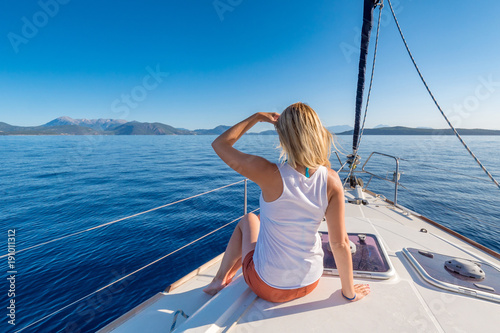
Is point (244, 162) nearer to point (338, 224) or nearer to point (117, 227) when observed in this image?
point (338, 224)

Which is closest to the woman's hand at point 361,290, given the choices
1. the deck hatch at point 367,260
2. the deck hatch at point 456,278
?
the deck hatch at point 367,260

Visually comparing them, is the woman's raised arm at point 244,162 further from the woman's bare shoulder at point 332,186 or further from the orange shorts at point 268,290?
the orange shorts at point 268,290

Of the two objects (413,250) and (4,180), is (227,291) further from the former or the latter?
(4,180)

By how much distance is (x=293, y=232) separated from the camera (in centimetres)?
103

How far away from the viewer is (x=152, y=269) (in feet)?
13.5

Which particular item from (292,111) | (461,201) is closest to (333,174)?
(292,111)

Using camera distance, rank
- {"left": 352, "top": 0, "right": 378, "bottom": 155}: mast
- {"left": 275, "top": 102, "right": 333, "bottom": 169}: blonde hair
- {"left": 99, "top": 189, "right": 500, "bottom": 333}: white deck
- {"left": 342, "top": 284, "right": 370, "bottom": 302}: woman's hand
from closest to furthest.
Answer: {"left": 275, "top": 102, "right": 333, "bottom": 169}: blonde hair → {"left": 99, "top": 189, "right": 500, "bottom": 333}: white deck → {"left": 342, "top": 284, "right": 370, "bottom": 302}: woman's hand → {"left": 352, "top": 0, "right": 378, "bottom": 155}: mast

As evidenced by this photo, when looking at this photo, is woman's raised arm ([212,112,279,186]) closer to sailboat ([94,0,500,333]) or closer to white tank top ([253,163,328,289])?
white tank top ([253,163,328,289])

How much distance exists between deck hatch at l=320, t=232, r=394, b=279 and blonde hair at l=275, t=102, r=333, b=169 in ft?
3.12

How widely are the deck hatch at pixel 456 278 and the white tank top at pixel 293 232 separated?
896 mm

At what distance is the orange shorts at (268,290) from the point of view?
111 centimetres

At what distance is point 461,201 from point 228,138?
11.7 m

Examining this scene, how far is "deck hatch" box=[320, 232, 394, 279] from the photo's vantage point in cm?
145

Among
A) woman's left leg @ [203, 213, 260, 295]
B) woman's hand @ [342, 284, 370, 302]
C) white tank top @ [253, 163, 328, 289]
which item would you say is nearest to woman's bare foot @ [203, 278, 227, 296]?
woman's left leg @ [203, 213, 260, 295]
